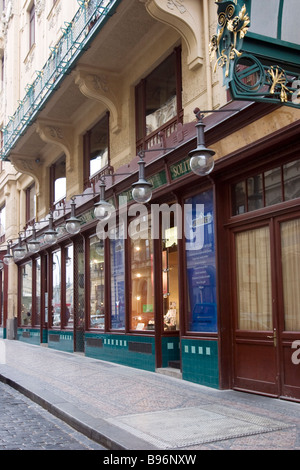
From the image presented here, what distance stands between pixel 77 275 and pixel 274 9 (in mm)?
11752

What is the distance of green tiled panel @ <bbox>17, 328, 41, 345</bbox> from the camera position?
2035 centimetres

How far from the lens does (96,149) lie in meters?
15.5

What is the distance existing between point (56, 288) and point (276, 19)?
14116 mm

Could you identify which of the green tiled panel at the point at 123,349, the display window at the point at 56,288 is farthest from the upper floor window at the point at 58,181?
the green tiled panel at the point at 123,349

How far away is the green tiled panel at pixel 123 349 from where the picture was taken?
11523 millimetres

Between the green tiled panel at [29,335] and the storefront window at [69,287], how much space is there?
11.9 ft

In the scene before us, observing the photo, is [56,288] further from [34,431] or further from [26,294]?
[34,431]

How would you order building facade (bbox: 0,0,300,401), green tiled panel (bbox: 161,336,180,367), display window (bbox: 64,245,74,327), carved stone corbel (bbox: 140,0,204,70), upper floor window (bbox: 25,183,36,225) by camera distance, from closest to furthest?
1. building facade (bbox: 0,0,300,401)
2. carved stone corbel (bbox: 140,0,204,70)
3. green tiled panel (bbox: 161,336,180,367)
4. display window (bbox: 64,245,74,327)
5. upper floor window (bbox: 25,183,36,225)

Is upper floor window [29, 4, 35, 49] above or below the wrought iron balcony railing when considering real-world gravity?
above

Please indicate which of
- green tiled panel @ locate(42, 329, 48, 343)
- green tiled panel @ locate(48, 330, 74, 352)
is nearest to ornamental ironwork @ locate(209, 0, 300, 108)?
green tiled panel @ locate(48, 330, 74, 352)

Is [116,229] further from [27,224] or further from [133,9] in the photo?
[27,224]

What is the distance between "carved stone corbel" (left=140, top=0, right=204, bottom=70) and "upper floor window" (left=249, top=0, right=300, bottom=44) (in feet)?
13.2

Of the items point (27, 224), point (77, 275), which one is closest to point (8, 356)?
point (77, 275)

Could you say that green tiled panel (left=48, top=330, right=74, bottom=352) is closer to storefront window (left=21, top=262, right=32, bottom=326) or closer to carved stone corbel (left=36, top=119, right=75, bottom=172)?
storefront window (left=21, top=262, right=32, bottom=326)
